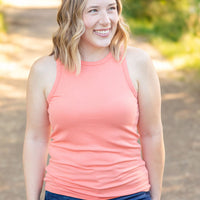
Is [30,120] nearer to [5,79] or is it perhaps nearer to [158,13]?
[5,79]

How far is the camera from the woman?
6.25ft

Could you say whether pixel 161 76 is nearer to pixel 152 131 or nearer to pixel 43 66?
pixel 152 131

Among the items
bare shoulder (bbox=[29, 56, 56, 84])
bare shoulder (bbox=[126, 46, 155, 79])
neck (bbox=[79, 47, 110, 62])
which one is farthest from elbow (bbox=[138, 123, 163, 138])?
bare shoulder (bbox=[29, 56, 56, 84])

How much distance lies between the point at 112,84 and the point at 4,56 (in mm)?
8532

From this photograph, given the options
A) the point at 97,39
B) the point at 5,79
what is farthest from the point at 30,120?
the point at 5,79

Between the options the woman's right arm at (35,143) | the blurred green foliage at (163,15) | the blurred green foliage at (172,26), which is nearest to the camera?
the woman's right arm at (35,143)

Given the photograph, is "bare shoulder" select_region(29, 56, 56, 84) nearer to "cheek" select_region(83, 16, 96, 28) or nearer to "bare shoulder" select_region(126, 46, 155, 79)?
"cheek" select_region(83, 16, 96, 28)

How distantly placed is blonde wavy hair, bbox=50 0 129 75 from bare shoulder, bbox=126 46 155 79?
0.04 meters

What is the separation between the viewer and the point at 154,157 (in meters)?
2.07

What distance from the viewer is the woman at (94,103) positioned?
1.90 metres

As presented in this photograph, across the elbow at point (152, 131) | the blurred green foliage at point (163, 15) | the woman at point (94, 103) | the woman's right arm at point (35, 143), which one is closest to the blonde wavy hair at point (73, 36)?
the woman at point (94, 103)

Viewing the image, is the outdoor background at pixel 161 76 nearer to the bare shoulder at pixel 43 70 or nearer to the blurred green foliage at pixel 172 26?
the blurred green foliage at pixel 172 26

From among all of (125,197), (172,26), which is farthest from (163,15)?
(125,197)

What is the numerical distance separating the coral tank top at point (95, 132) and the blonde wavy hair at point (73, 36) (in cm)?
5
